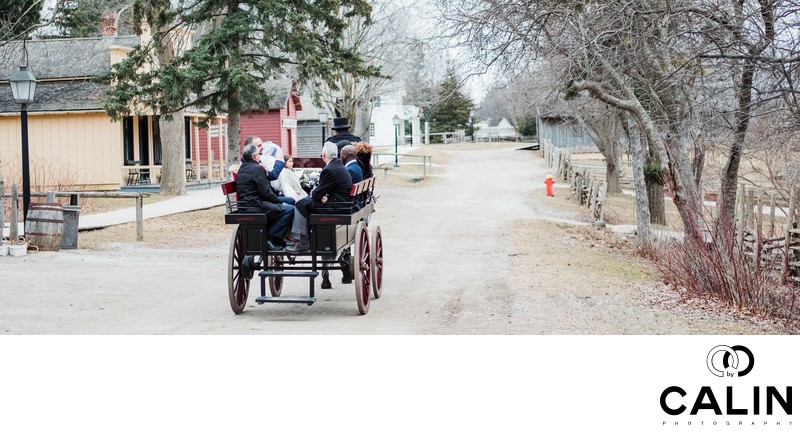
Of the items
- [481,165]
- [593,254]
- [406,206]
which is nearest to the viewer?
[593,254]

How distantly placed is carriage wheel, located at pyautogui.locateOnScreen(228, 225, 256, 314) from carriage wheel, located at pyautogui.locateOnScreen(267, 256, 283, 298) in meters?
0.42

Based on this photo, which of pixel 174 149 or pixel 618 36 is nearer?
pixel 618 36

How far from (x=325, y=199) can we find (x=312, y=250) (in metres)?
0.61

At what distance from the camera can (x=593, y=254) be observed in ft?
62.6

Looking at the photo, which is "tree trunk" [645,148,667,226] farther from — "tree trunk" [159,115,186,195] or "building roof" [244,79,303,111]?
"building roof" [244,79,303,111]

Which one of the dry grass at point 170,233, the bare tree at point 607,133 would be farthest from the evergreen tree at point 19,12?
the bare tree at point 607,133

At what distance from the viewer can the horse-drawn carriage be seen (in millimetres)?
10375

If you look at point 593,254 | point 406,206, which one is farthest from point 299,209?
point 406,206

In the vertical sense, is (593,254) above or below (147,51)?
below

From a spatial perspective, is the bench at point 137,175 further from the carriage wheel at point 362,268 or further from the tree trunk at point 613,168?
the carriage wheel at point 362,268

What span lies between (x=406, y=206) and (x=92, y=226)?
443 inches

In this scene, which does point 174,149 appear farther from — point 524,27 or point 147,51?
point 524,27

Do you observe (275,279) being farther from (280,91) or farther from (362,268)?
(280,91)

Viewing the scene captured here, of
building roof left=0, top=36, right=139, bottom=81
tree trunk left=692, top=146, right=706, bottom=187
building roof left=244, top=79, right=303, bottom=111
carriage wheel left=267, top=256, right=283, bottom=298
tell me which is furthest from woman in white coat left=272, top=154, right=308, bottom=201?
building roof left=244, top=79, right=303, bottom=111
